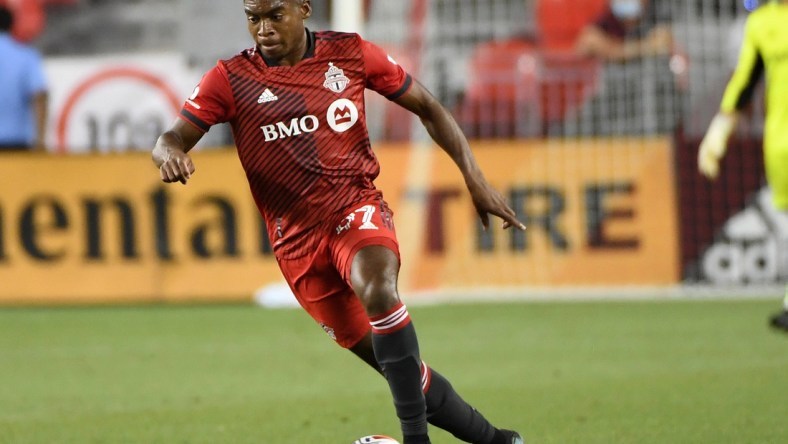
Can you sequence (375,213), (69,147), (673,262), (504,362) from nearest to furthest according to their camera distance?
1. (375,213)
2. (504,362)
3. (673,262)
4. (69,147)

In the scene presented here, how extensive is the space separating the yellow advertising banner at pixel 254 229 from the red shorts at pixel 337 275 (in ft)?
25.9

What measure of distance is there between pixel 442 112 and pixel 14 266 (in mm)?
8730

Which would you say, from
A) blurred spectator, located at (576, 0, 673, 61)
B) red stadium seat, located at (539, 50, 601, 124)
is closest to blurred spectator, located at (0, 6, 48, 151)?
red stadium seat, located at (539, 50, 601, 124)

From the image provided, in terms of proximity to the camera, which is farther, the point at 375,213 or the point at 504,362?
the point at 504,362

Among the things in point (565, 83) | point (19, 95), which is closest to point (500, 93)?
point (565, 83)

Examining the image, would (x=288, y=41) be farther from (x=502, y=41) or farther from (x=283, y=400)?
(x=502, y=41)

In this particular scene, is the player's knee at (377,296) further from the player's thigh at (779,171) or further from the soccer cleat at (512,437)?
the player's thigh at (779,171)

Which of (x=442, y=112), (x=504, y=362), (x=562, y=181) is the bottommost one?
(x=504, y=362)

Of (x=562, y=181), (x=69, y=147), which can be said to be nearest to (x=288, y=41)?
(x=562, y=181)

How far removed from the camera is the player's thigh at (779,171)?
9625mm

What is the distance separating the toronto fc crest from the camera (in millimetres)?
5824

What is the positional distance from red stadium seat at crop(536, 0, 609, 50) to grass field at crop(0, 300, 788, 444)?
3.70 metres

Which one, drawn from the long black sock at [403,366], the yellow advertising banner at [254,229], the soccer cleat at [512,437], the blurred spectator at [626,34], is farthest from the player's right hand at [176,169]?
the blurred spectator at [626,34]

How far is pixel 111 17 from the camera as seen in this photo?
62.7 feet
